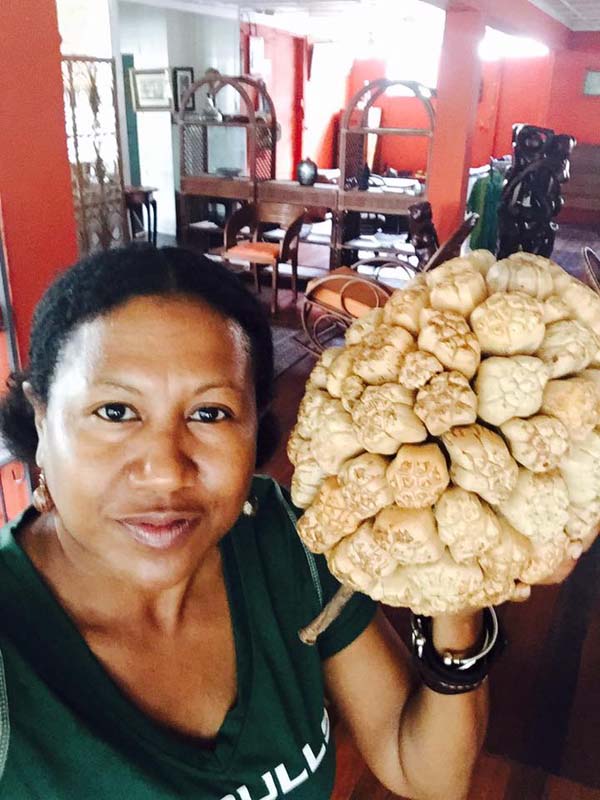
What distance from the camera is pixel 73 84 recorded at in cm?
598

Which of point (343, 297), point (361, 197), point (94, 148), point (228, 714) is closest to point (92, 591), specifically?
point (228, 714)

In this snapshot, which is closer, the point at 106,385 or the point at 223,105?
the point at 106,385

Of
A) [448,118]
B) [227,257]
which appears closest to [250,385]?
[227,257]

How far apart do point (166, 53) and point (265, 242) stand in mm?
3608

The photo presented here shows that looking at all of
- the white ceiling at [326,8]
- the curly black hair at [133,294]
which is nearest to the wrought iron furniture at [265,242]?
the white ceiling at [326,8]

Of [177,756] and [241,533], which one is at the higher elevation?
[241,533]

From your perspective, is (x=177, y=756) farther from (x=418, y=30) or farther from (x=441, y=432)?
(x=418, y=30)

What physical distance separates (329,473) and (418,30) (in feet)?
39.3

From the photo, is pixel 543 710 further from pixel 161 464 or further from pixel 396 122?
pixel 396 122

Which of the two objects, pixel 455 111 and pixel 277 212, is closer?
pixel 455 111

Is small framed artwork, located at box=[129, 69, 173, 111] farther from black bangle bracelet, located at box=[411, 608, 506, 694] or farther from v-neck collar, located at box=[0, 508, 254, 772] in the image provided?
black bangle bracelet, located at box=[411, 608, 506, 694]

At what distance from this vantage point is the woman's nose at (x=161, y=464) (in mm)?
788

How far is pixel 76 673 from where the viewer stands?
84cm

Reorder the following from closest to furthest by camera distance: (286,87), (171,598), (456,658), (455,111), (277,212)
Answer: (456,658), (171,598), (455,111), (277,212), (286,87)
